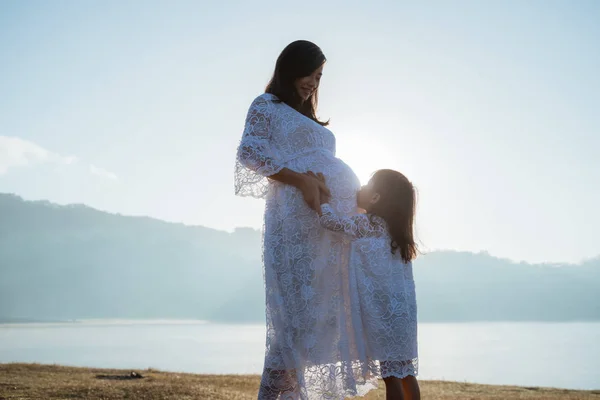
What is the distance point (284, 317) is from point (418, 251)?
3.49 ft

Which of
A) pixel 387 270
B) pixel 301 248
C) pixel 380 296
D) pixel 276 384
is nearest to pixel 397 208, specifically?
pixel 387 270

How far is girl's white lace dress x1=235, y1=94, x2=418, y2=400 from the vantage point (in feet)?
11.1

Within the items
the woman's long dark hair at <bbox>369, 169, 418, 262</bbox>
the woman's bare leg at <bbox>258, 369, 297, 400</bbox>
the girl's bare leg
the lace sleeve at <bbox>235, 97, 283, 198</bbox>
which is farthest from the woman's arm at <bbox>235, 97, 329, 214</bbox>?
the girl's bare leg

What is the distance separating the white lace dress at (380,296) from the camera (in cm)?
345

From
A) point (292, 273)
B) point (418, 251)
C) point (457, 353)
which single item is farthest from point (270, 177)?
point (457, 353)

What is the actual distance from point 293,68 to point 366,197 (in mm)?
997

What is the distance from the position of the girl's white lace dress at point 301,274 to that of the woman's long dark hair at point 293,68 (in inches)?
3.9

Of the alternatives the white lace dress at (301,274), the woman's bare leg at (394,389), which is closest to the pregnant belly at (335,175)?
the white lace dress at (301,274)

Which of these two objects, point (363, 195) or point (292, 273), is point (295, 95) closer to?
point (363, 195)

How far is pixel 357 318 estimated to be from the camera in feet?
11.4

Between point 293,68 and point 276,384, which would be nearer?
point 276,384

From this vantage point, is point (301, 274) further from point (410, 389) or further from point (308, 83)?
point (308, 83)

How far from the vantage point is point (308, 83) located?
372 cm

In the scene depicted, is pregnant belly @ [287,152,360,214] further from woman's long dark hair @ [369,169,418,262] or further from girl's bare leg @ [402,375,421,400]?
girl's bare leg @ [402,375,421,400]
